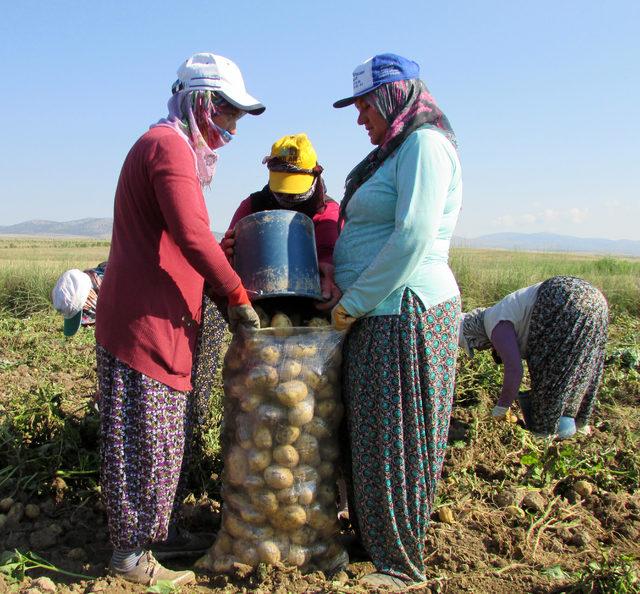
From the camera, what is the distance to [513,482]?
11.5 feet

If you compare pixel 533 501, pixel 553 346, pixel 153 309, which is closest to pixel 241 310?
pixel 153 309

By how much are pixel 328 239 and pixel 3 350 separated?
175 inches

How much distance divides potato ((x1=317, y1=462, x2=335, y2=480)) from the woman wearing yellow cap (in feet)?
1.99

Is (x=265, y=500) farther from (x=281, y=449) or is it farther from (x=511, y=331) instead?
(x=511, y=331)

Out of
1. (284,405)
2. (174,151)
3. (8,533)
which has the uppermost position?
(174,151)

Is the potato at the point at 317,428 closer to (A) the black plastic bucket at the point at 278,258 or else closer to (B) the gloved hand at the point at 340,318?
(B) the gloved hand at the point at 340,318

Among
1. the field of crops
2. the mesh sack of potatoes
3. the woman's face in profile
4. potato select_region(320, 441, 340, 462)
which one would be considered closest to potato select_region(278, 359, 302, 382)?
the mesh sack of potatoes

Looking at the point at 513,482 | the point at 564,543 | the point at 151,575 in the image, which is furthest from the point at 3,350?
the point at 564,543

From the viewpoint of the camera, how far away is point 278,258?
8.39ft

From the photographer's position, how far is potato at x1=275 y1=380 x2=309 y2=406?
2396 millimetres

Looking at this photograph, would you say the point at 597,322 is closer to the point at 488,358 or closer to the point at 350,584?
the point at 488,358

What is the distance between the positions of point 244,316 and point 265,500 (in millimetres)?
689

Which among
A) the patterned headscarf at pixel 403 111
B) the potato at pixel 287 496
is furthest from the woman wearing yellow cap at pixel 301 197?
the potato at pixel 287 496

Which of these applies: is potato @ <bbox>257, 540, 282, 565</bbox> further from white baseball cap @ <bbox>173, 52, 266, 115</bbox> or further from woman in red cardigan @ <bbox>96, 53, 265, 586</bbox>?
white baseball cap @ <bbox>173, 52, 266, 115</bbox>
